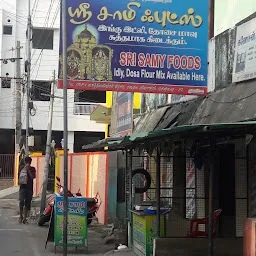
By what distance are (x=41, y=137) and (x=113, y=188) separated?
2279 cm

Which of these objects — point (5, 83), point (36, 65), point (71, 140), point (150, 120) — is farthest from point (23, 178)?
point (36, 65)

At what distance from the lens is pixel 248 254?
5520 mm

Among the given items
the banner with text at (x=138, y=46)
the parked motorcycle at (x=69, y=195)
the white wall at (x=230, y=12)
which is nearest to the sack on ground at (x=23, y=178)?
the parked motorcycle at (x=69, y=195)

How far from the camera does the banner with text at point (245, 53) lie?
8047 mm

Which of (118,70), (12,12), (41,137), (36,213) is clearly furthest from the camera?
(41,137)

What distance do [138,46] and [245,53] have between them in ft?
6.13

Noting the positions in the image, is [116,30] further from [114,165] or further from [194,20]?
[114,165]

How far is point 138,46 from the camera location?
860 cm

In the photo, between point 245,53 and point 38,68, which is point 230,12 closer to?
point 245,53

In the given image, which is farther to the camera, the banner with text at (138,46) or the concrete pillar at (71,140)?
the concrete pillar at (71,140)

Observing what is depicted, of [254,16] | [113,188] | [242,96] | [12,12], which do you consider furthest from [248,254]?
[12,12]

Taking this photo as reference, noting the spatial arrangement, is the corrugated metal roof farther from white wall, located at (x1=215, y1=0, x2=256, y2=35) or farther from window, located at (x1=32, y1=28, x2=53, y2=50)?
window, located at (x1=32, y1=28, x2=53, y2=50)

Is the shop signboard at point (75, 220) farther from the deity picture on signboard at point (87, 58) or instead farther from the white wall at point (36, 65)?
the white wall at point (36, 65)

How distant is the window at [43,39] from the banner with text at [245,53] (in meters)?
26.9
